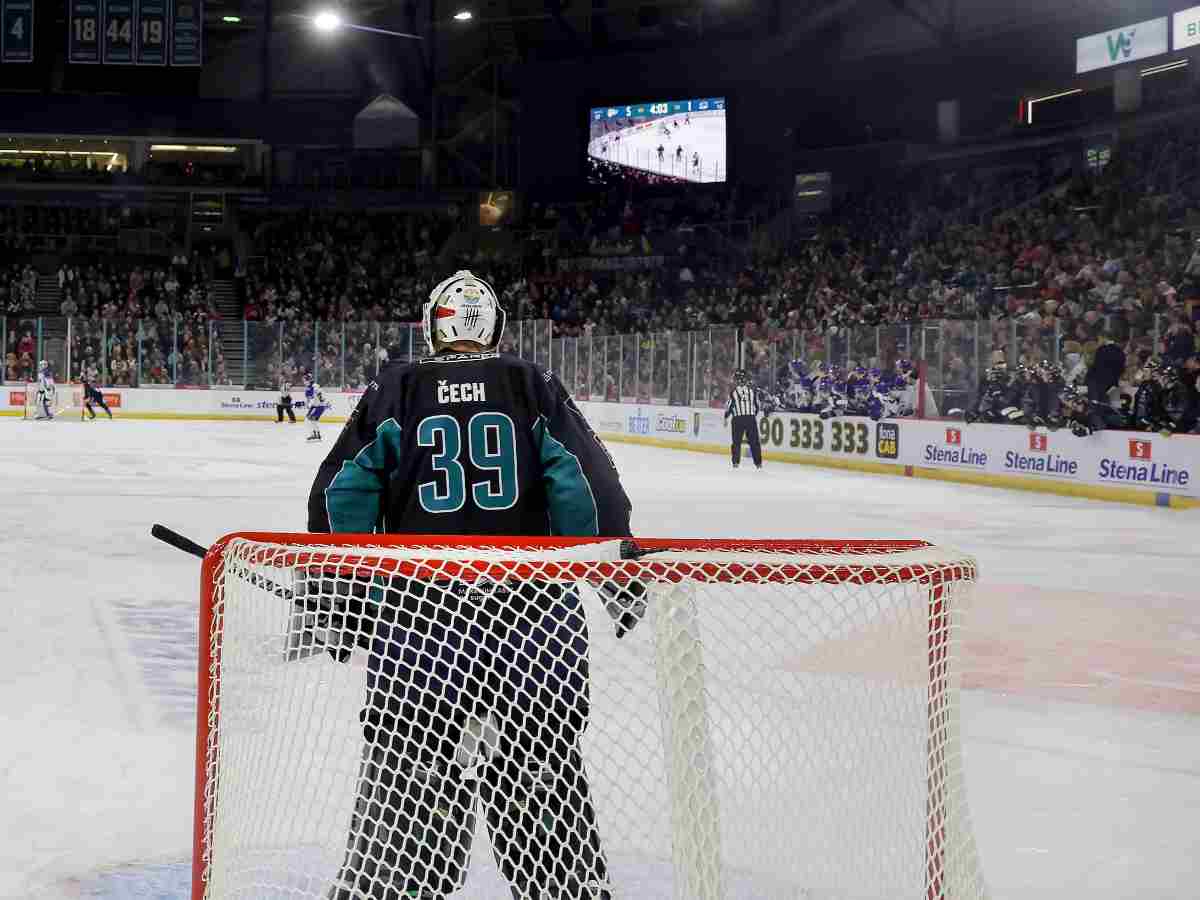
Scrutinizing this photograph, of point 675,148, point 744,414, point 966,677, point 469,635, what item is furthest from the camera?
point 675,148

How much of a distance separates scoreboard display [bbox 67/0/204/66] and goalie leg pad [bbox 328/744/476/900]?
2722cm

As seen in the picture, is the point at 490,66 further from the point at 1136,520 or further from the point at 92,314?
the point at 1136,520

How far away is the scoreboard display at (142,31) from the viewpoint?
28.0 metres

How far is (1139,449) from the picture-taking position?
15039 mm

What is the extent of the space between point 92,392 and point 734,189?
46.7 ft

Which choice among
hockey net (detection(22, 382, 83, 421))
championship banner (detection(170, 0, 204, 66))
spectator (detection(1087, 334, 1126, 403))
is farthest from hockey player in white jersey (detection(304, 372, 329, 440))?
spectator (detection(1087, 334, 1126, 403))

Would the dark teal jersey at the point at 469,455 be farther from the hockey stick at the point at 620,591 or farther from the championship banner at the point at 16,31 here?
the championship banner at the point at 16,31

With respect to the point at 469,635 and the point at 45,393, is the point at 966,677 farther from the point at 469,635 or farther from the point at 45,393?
the point at 45,393

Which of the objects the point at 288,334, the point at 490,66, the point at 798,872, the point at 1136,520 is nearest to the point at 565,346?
the point at 288,334

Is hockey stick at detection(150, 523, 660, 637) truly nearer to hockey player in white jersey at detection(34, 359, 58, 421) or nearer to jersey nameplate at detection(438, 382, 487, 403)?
jersey nameplate at detection(438, 382, 487, 403)

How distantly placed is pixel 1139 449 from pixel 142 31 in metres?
20.5

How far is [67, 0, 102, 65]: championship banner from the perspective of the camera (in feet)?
91.2

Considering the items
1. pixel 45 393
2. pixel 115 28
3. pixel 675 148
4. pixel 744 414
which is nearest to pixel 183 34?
pixel 115 28

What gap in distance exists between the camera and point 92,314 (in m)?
37.4
